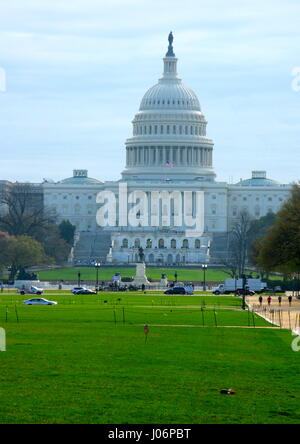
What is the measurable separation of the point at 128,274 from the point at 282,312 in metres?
73.0

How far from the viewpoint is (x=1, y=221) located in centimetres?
15400

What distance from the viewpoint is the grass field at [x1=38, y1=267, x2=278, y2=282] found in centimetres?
13688

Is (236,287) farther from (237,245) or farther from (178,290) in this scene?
(237,245)

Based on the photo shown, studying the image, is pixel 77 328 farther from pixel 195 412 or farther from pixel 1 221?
pixel 1 221

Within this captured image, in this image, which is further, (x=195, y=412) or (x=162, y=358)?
(x=162, y=358)

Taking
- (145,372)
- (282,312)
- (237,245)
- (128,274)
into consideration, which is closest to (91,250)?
(237,245)

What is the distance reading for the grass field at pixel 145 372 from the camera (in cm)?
2923

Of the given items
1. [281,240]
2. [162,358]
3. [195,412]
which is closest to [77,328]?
[162,358]

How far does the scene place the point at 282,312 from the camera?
230 feet

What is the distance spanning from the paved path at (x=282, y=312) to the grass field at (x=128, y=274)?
158 feet

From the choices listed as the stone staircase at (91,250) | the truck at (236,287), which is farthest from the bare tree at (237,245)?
the truck at (236,287)

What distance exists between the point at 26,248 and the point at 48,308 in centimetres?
5535
